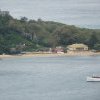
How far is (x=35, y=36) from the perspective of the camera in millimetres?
94062

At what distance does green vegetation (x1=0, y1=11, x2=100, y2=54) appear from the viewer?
87.9 meters

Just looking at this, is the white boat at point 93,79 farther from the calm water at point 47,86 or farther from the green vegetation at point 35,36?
the green vegetation at point 35,36

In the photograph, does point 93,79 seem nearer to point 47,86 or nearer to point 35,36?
point 47,86

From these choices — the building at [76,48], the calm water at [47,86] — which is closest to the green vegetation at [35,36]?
the building at [76,48]

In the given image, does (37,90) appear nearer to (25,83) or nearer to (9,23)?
(25,83)

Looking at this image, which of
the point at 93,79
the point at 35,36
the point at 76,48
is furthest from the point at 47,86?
the point at 35,36

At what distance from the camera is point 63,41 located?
315ft

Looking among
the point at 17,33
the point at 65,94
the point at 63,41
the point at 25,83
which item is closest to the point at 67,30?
the point at 63,41

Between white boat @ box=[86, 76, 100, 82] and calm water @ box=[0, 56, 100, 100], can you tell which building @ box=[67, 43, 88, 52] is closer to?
calm water @ box=[0, 56, 100, 100]

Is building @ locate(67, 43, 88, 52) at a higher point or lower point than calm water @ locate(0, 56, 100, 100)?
higher

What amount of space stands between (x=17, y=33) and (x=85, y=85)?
45.0m

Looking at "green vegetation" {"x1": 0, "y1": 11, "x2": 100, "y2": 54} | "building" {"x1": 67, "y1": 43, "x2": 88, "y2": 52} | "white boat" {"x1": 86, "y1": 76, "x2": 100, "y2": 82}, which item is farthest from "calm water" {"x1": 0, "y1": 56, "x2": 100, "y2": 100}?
"building" {"x1": 67, "y1": 43, "x2": 88, "y2": 52}

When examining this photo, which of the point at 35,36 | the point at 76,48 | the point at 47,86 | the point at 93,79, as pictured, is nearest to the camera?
the point at 47,86

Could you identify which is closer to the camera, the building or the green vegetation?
the green vegetation
